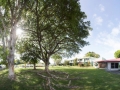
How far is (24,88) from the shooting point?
11.7 m

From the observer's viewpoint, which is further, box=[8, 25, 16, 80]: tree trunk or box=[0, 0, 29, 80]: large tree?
box=[0, 0, 29, 80]: large tree

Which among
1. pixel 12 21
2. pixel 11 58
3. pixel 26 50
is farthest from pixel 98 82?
pixel 26 50

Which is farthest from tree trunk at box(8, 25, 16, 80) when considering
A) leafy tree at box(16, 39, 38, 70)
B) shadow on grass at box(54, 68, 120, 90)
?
leafy tree at box(16, 39, 38, 70)

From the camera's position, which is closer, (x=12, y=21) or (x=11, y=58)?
(x=11, y=58)

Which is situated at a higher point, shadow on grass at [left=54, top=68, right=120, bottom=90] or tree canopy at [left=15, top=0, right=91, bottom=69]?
tree canopy at [left=15, top=0, right=91, bottom=69]

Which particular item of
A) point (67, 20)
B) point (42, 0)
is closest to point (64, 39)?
point (67, 20)

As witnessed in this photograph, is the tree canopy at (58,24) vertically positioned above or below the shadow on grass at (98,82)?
above

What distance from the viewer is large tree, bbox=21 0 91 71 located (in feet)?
55.1

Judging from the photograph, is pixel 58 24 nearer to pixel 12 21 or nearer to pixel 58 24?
pixel 58 24

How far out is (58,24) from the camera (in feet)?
66.1

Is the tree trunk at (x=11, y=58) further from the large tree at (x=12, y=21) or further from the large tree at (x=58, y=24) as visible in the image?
the large tree at (x=58, y=24)

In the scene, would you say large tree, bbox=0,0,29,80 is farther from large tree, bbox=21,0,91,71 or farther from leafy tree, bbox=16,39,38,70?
leafy tree, bbox=16,39,38,70

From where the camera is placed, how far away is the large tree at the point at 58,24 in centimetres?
1680

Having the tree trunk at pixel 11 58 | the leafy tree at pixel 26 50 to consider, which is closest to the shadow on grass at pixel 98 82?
the tree trunk at pixel 11 58
